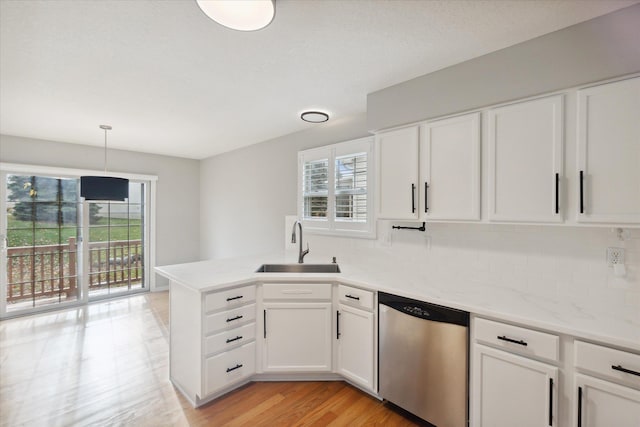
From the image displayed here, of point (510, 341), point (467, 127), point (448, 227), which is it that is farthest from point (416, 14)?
point (510, 341)

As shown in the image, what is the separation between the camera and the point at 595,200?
1481mm

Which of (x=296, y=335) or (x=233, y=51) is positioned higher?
(x=233, y=51)

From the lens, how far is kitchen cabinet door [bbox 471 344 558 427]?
138 centimetres

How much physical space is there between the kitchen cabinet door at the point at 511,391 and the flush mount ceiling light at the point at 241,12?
2.12m

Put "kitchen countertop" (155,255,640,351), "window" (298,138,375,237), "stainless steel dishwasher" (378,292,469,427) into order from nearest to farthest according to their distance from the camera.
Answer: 1. "kitchen countertop" (155,255,640,351)
2. "stainless steel dishwasher" (378,292,469,427)
3. "window" (298,138,375,237)

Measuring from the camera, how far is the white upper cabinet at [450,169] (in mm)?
1894

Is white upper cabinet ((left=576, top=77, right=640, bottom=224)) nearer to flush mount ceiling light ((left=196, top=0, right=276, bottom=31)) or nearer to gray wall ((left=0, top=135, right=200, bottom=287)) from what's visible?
flush mount ceiling light ((left=196, top=0, right=276, bottom=31))

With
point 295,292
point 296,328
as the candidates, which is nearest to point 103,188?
point 295,292

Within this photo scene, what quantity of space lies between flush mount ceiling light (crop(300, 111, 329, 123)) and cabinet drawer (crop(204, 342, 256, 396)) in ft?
7.51

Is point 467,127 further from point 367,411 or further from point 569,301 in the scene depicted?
point 367,411

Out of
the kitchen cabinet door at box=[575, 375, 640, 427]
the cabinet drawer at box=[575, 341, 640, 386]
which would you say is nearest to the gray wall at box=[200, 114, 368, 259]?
the cabinet drawer at box=[575, 341, 640, 386]

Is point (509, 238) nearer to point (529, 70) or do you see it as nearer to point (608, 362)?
point (608, 362)

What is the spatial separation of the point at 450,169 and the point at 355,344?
153 cm

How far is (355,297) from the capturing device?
7.11 ft
